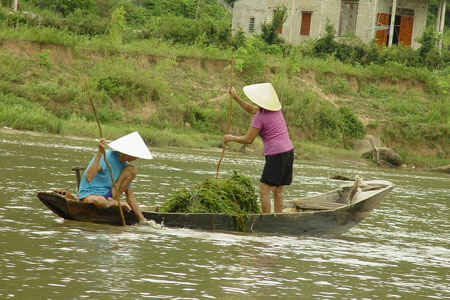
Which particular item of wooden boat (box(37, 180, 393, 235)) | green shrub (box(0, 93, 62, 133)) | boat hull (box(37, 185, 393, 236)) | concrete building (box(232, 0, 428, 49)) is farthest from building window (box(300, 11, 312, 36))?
boat hull (box(37, 185, 393, 236))

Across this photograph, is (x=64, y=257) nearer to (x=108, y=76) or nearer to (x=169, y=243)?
(x=169, y=243)

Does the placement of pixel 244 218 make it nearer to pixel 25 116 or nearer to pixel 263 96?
pixel 263 96

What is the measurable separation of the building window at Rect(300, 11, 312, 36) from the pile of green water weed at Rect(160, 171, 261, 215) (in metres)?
30.1

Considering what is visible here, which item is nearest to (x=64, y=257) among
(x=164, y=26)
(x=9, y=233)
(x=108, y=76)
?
(x=9, y=233)

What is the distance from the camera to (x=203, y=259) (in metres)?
8.45

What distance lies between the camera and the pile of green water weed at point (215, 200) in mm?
10266

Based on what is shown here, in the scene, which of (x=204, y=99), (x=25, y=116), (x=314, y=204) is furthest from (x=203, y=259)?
(x=204, y=99)

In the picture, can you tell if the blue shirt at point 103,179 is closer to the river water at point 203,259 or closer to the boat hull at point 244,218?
the boat hull at point 244,218

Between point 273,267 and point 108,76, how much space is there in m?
21.9

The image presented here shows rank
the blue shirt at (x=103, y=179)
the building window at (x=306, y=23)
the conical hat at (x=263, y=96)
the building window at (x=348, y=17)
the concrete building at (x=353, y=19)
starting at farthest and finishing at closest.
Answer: the building window at (x=306, y=23), the building window at (x=348, y=17), the concrete building at (x=353, y=19), the conical hat at (x=263, y=96), the blue shirt at (x=103, y=179)

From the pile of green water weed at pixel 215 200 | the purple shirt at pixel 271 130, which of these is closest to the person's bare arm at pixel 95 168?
the pile of green water weed at pixel 215 200

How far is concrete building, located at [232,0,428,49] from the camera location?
124 feet

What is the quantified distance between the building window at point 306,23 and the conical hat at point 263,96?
98.1 feet

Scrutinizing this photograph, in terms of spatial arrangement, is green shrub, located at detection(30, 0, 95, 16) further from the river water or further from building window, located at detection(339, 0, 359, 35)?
the river water
